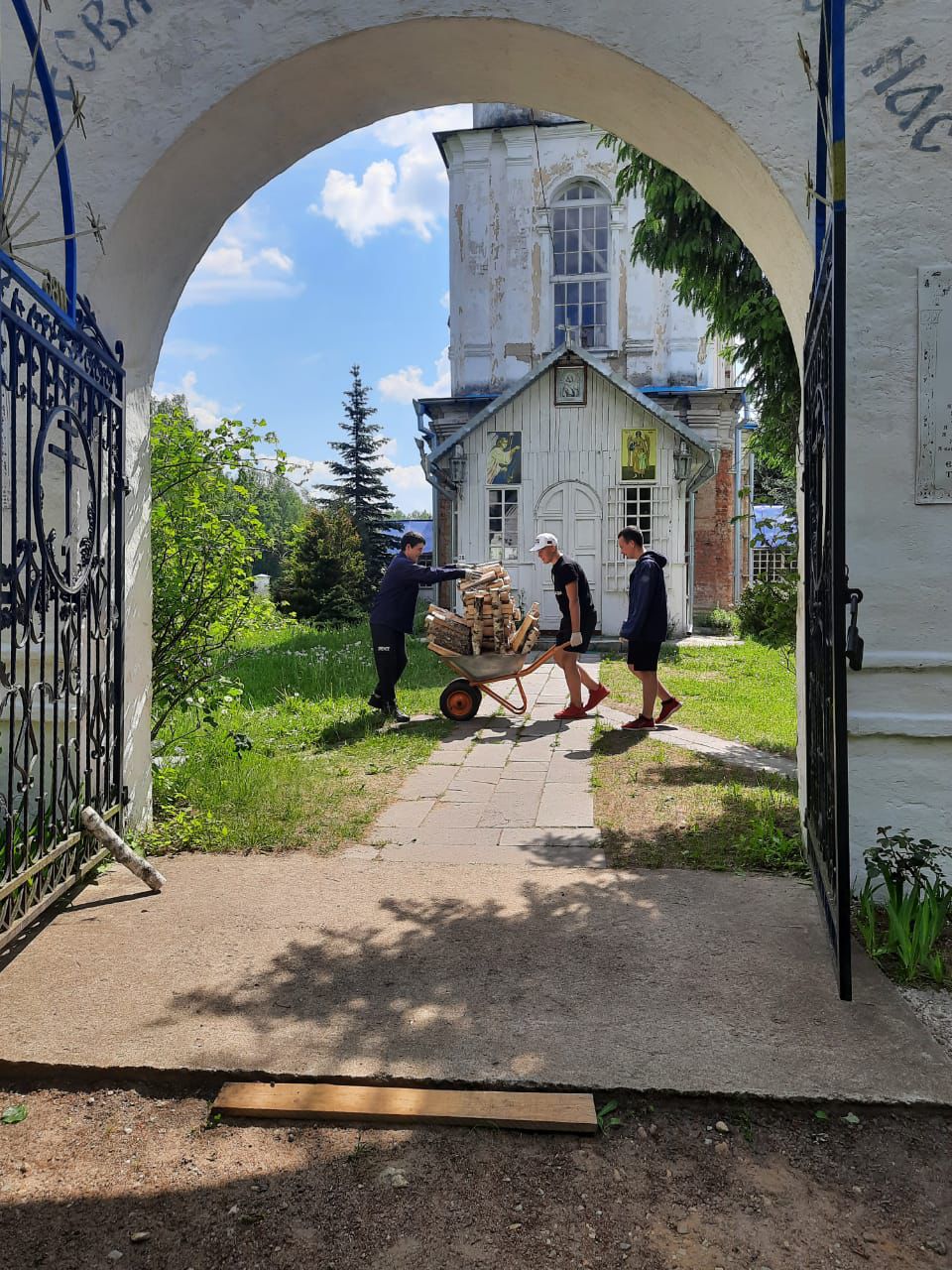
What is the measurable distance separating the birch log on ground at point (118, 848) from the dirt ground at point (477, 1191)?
1492 mm

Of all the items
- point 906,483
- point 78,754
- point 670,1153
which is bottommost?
point 670,1153

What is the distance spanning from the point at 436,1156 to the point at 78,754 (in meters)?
2.48

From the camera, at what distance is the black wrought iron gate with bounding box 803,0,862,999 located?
9.46ft

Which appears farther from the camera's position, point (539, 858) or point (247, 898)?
point (539, 858)

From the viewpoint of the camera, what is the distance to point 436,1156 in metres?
2.35

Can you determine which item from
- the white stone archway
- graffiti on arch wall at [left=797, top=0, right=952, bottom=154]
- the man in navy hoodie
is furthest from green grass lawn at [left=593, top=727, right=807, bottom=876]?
graffiti on arch wall at [left=797, top=0, right=952, bottom=154]

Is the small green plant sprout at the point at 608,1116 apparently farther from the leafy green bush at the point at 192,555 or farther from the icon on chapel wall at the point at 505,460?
the icon on chapel wall at the point at 505,460

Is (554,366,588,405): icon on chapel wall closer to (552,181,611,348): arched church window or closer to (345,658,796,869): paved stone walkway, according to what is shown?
(552,181,611,348): arched church window

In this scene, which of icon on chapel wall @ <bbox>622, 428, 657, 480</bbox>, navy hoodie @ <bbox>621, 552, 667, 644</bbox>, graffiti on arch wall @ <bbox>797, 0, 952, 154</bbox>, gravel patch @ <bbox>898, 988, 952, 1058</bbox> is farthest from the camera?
icon on chapel wall @ <bbox>622, 428, 657, 480</bbox>

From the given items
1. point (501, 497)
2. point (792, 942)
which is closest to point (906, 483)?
point (792, 942)

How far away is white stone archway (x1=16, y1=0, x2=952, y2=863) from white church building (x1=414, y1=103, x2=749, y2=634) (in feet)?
46.0

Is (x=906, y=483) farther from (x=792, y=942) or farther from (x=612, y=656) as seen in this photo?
(x=612, y=656)

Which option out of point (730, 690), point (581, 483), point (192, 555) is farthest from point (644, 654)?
point (581, 483)

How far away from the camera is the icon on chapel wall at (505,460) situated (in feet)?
61.6
